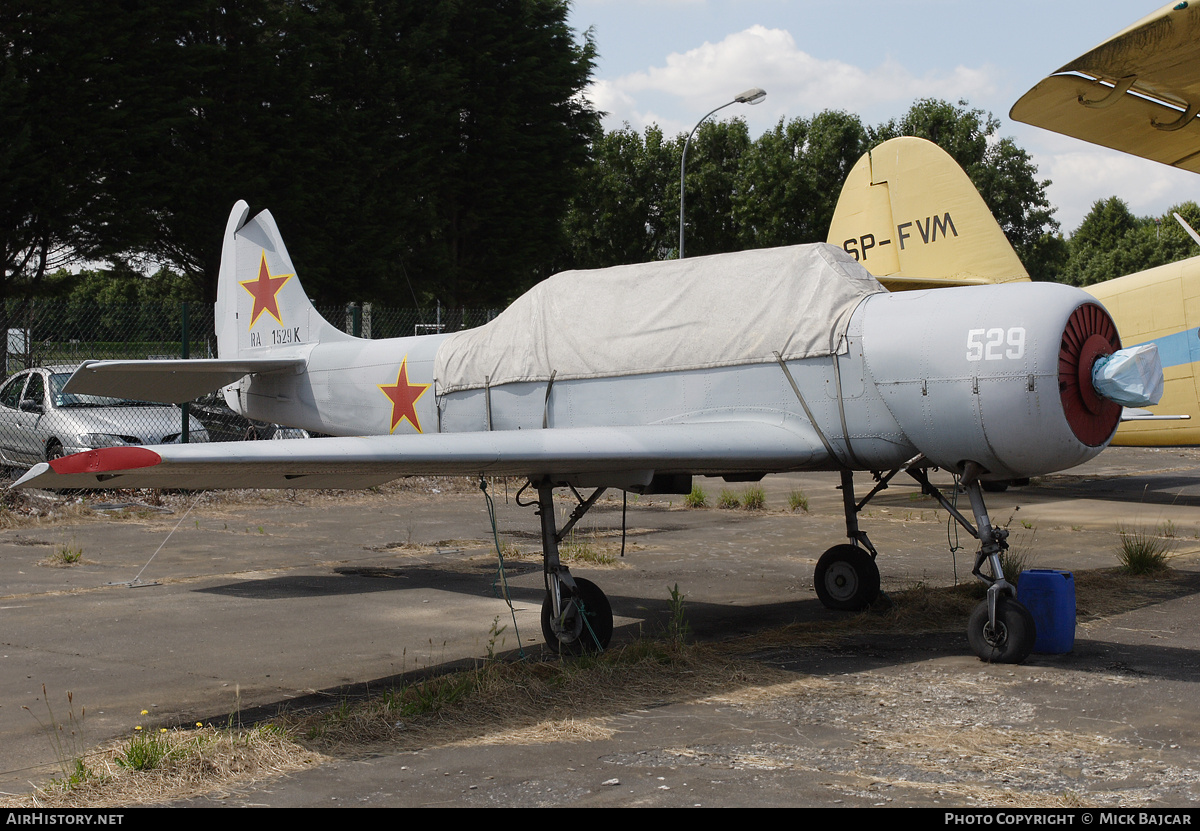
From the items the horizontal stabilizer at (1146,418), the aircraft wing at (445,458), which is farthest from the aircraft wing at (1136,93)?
the horizontal stabilizer at (1146,418)

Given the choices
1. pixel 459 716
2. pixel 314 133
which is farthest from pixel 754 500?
pixel 314 133

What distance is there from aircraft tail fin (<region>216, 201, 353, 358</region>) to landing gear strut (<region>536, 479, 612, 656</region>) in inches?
165

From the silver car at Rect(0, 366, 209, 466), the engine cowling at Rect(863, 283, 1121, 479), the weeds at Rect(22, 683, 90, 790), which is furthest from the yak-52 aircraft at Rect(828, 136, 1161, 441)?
the weeds at Rect(22, 683, 90, 790)

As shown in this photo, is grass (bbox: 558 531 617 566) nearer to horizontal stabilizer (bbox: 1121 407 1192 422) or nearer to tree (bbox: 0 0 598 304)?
horizontal stabilizer (bbox: 1121 407 1192 422)

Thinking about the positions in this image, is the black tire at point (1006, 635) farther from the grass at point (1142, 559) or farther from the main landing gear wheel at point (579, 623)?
the grass at point (1142, 559)

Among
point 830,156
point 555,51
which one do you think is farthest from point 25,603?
point 830,156

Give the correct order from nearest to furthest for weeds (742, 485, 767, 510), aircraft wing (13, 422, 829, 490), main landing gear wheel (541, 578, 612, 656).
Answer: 1. aircraft wing (13, 422, 829, 490)
2. main landing gear wheel (541, 578, 612, 656)
3. weeds (742, 485, 767, 510)

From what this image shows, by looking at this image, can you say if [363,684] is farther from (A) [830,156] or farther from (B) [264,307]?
(A) [830,156]

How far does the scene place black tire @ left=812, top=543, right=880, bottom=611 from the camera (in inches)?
325

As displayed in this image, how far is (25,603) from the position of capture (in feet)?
27.2

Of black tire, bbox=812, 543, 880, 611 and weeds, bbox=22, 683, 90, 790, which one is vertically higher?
black tire, bbox=812, 543, 880, 611

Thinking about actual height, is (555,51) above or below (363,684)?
above

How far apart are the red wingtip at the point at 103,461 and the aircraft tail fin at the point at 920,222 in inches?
479

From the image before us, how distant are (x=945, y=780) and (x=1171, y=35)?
5.76 meters
